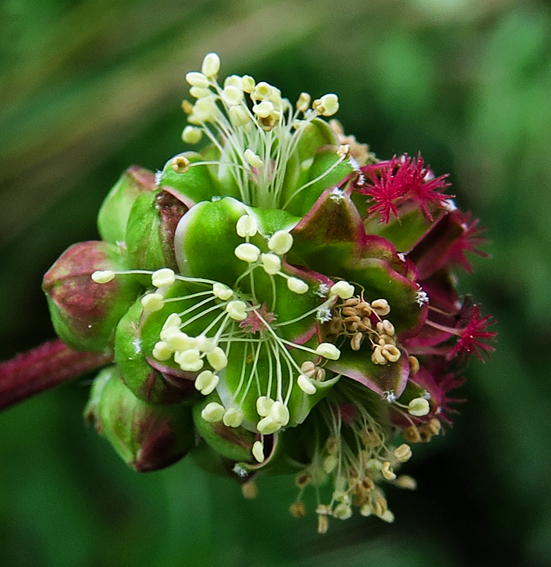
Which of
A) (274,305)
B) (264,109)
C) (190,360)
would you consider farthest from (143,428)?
(264,109)

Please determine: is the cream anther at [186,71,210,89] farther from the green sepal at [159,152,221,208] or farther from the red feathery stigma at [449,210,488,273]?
the red feathery stigma at [449,210,488,273]

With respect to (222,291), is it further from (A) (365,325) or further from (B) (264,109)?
(B) (264,109)

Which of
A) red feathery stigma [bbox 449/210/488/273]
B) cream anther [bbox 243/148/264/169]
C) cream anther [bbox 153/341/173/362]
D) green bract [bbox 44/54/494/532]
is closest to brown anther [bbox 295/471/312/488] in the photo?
green bract [bbox 44/54/494/532]

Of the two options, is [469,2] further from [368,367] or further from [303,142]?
[368,367]

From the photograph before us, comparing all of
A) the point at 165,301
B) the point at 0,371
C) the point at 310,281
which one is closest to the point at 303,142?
the point at 310,281

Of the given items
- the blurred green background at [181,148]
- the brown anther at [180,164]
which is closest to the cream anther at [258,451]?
the brown anther at [180,164]
